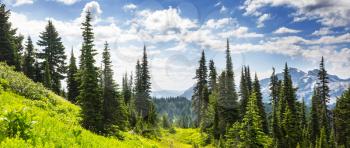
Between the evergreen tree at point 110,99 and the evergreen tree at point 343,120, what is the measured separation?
199ft

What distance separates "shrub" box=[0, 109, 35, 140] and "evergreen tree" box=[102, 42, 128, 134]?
51.7 ft

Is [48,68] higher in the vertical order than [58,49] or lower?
lower

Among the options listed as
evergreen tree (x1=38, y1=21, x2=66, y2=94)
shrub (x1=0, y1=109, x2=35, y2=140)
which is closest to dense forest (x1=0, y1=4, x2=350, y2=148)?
evergreen tree (x1=38, y1=21, x2=66, y2=94)

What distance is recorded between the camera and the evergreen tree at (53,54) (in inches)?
2618

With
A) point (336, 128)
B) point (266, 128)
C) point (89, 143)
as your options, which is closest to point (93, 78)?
point (89, 143)

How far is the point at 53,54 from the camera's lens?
222 feet

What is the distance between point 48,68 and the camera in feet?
202

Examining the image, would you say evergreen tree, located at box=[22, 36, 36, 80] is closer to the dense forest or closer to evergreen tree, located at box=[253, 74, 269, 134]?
the dense forest

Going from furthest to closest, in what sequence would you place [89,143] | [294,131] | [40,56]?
[294,131], [40,56], [89,143]

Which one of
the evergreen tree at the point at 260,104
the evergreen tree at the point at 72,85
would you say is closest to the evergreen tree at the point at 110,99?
the evergreen tree at the point at 72,85

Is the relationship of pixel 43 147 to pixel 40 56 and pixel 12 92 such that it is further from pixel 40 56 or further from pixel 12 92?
pixel 40 56

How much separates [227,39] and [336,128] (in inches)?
1310

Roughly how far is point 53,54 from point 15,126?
60.8 metres

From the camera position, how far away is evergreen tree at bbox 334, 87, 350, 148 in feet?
254
